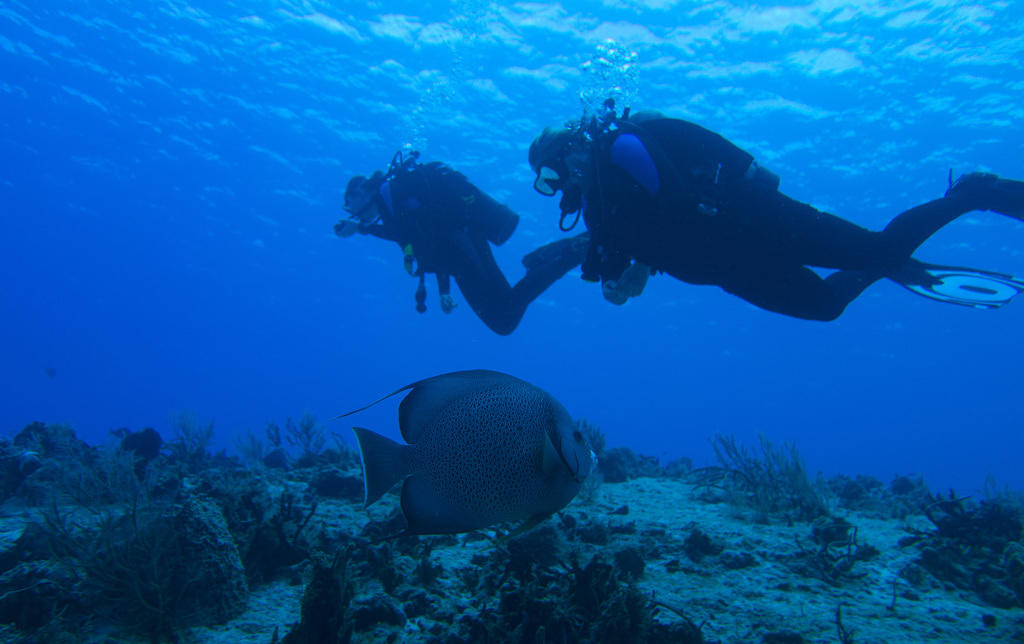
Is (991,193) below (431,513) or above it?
above

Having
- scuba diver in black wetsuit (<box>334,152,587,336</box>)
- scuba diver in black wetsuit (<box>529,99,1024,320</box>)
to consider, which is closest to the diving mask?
scuba diver in black wetsuit (<box>529,99,1024,320</box>)

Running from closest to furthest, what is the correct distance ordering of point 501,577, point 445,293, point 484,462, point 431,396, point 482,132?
point 484,462 → point 431,396 → point 501,577 → point 445,293 → point 482,132

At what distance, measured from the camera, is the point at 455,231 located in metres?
7.73

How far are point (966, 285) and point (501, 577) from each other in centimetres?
559

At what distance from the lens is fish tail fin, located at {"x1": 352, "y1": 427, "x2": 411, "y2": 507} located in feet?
5.22

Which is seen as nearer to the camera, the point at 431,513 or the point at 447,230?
the point at 431,513

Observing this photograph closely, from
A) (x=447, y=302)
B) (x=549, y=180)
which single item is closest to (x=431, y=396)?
(x=549, y=180)

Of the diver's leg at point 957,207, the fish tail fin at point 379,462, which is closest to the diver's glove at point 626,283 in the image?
the diver's leg at point 957,207

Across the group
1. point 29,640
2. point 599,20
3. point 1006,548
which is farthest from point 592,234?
point 599,20

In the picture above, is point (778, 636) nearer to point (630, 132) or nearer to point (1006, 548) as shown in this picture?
A: point (1006, 548)

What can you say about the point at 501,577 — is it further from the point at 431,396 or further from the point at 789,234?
the point at 789,234

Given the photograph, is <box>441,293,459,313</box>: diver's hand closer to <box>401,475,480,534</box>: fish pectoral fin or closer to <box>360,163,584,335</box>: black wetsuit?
<box>360,163,584,335</box>: black wetsuit

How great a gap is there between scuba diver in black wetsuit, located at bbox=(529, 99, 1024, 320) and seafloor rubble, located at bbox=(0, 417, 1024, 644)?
7.53 feet

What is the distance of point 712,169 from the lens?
4.52 metres
